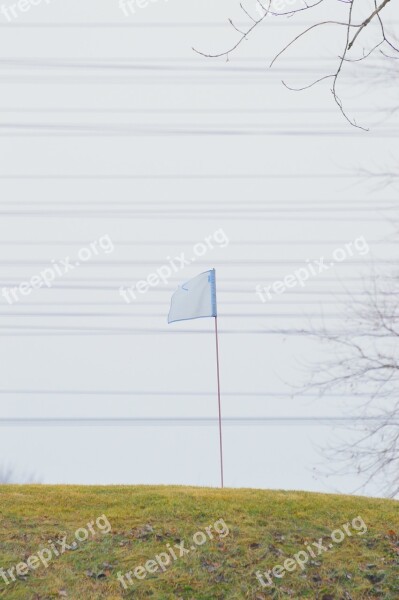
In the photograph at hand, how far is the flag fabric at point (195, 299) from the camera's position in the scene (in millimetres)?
12781

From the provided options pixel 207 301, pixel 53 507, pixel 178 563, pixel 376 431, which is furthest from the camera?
pixel 376 431

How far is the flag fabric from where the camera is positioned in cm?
1278

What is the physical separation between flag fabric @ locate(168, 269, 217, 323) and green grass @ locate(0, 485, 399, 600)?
9.83 feet

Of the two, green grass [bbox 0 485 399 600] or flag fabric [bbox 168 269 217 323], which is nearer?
green grass [bbox 0 485 399 600]

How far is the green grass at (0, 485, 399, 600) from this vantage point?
26.4ft

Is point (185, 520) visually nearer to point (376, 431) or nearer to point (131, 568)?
point (131, 568)

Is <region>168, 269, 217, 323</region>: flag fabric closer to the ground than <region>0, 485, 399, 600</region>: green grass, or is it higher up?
higher up

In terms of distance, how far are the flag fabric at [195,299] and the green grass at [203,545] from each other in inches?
118

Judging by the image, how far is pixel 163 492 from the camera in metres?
10.7

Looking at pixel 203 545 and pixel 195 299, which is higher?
pixel 195 299

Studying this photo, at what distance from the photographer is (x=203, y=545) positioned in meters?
8.86

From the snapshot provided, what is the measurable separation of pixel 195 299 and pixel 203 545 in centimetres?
489

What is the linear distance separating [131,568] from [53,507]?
7.20 ft

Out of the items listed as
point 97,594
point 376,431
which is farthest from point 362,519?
point 376,431
